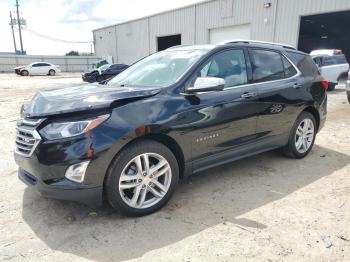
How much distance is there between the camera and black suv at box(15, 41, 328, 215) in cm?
284

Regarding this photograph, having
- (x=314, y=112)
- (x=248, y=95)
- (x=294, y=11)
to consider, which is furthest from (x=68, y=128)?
(x=294, y=11)

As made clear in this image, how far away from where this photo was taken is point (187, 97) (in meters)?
3.39

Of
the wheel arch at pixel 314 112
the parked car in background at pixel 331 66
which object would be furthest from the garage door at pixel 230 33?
the wheel arch at pixel 314 112

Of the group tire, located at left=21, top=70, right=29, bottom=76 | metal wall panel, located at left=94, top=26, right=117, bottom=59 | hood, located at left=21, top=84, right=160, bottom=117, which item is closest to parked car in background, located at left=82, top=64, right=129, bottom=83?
tire, located at left=21, top=70, right=29, bottom=76

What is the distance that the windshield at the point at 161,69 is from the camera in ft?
11.8

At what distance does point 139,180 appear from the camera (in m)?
3.15

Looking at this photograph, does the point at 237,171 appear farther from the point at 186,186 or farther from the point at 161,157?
the point at 161,157

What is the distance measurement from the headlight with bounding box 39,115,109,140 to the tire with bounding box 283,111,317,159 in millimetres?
3171

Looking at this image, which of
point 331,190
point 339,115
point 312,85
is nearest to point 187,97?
point 331,190

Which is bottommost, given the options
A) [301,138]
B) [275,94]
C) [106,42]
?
[301,138]

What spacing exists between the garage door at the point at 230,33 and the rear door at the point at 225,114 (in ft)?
59.6

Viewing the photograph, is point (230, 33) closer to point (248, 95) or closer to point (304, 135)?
point (304, 135)

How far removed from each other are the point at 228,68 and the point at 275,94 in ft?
2.88

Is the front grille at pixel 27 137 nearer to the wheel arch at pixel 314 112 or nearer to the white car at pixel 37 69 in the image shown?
the wheel arch at pixel 314 112
